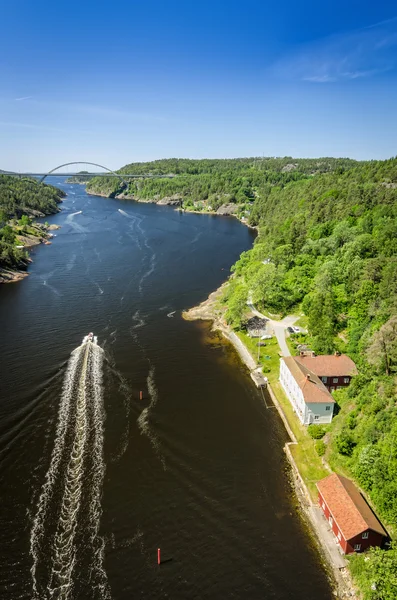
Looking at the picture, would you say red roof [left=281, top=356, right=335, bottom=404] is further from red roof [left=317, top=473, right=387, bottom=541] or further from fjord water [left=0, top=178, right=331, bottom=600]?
red roof [left=317, top=473, right=387, bottom=541]

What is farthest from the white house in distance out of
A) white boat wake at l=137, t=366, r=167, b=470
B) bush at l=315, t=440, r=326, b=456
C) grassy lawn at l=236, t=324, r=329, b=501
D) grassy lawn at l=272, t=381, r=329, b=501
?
white boat wake at l=137, t=366, r=167, b=470

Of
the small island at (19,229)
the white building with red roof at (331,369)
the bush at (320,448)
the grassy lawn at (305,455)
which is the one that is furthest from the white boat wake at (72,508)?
the small island at (19,229)

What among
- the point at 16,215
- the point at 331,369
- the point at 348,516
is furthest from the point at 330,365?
the point at 16,215

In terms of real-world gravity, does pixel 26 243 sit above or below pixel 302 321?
above

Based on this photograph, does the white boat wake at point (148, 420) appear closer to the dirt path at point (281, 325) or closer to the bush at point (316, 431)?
the bush at point (316, 431)

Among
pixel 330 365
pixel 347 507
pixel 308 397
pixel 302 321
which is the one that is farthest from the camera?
pixel 302 321

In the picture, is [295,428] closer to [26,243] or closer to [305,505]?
[305,505]
